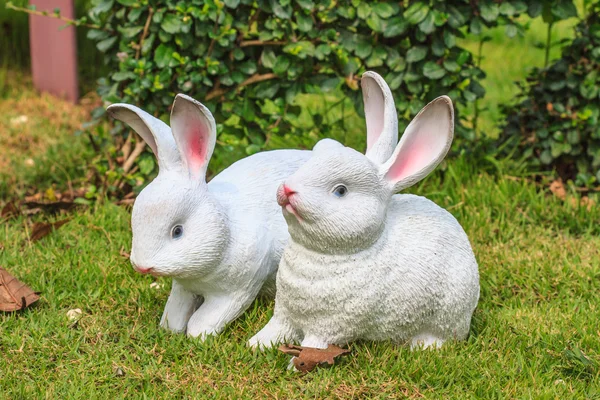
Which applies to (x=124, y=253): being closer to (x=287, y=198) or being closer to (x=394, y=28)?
(x=287, y=198)

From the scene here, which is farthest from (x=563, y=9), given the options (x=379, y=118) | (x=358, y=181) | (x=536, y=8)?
(x=358, y=181)

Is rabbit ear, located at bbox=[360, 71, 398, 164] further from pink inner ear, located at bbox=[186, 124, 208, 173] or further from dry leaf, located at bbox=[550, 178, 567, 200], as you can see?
dry leaf, located at bbox=[550, 178, 567, 200]

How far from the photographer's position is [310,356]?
10.0ft

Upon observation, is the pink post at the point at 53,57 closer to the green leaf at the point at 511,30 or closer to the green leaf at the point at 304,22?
the green leaf at the point at 304,22

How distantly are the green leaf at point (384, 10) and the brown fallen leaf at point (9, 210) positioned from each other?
2.17 m

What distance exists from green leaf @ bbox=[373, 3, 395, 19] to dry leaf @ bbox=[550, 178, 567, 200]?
1351mm

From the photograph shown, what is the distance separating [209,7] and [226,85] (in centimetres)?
48

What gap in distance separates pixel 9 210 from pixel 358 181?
7.86ft

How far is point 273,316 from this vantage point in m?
Result: 3.27

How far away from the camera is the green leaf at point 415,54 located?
14.7 feet

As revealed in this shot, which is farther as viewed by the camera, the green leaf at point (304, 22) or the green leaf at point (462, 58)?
the green leaf at point (462, 58)

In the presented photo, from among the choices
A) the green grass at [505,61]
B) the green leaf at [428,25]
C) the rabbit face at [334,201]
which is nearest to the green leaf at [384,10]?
the green leaf at [428,25]

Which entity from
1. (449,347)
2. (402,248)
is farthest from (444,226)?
(449,347)

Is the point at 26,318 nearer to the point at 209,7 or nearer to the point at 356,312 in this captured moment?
the point at 356,312
